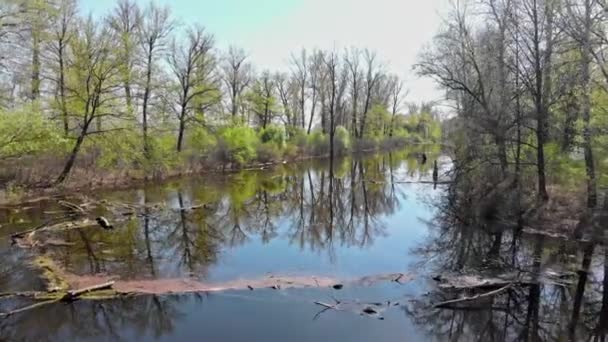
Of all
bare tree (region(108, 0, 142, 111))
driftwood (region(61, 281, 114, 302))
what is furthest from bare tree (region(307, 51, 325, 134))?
driftwood (region(61, 281, 114, 302))

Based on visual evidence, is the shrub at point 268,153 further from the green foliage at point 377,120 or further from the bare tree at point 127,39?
the green foliage at point 377,120

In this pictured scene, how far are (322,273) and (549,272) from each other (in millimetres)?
5549

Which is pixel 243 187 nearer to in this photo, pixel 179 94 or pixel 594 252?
pixel 179 94

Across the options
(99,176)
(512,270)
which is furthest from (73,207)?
(512,270)

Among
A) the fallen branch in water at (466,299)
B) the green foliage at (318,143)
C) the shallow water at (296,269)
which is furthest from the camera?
the green foliage at (318,143)

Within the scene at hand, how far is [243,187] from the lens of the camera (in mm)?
27531

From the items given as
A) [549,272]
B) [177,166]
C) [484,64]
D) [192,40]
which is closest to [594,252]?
[549,272]

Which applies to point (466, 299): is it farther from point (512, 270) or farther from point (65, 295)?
point (65, 295)

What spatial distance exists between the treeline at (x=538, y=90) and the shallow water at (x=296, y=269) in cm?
349

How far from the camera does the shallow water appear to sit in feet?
26.8

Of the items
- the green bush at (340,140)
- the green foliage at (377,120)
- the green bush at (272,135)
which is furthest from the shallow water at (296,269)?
the green foliage at (377,120)

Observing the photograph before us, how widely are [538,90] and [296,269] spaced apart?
37.6 feet

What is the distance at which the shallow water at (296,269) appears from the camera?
8.18 metres

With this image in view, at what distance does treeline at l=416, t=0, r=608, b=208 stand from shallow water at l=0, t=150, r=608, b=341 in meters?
3.49
